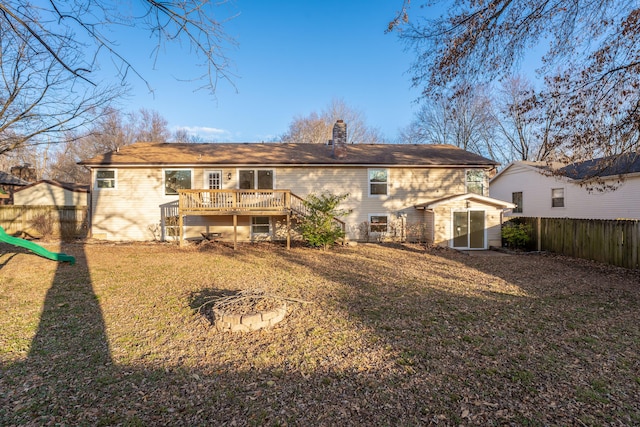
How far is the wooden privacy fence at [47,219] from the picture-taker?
560 inches

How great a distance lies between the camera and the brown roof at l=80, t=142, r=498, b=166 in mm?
13867

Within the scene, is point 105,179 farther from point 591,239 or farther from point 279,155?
point 591,239

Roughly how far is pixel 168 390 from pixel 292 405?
128 cm

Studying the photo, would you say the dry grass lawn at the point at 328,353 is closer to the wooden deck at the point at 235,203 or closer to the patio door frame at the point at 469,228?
the wooden deck at the point at 235,203

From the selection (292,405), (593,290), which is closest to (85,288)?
(292,405)

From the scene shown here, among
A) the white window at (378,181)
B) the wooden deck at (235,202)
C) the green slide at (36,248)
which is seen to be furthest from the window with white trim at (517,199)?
the green slide at (36,248)

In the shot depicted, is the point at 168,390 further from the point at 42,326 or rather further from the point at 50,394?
the point at 42,326

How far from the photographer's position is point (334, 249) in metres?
12.1

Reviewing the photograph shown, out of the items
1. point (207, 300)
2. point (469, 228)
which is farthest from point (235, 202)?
point (469, 228)

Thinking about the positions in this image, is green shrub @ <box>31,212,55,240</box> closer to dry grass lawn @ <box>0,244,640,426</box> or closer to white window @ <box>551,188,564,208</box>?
dry grass lawn @ <box>0,244,640,426</box>

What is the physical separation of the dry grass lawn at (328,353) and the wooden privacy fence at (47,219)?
8.19 metres

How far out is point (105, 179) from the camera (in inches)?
541

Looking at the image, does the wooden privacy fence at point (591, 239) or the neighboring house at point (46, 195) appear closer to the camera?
the wooden privacy fence at point (591, 239)

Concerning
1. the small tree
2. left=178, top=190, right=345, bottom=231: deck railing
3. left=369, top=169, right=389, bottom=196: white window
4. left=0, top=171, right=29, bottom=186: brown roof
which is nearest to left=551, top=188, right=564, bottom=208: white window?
left=369, top=169, right=389, bottom=196: white window
